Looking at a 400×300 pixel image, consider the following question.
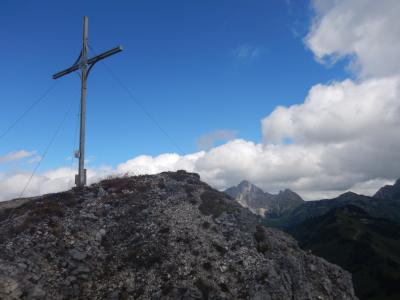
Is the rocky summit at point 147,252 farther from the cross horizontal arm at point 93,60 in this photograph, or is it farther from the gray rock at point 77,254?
the cross horizontal arm at point 93,60

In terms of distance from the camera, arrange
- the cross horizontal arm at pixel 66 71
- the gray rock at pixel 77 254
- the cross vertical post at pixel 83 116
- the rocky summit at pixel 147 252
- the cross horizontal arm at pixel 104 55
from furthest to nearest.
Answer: the cross horizontal arm at pixel 66 71
the cross vertical post at pixel 83 116
the cross horizontal arm at pixel 104 55
the gray rock at pixel 77 254
the rocky summit at pixel 147 252

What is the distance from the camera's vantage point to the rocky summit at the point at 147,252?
23.7 m

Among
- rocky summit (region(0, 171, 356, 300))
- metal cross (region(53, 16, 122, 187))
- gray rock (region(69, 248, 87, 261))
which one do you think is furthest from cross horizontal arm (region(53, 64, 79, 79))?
gray rock (region(69, 248, 87, 261))

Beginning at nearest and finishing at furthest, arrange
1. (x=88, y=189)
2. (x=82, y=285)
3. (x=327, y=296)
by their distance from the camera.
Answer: (x=82, y=285) < (x=327, y=296) < (x=88, y=189)

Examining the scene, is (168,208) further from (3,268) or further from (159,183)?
(3,268)

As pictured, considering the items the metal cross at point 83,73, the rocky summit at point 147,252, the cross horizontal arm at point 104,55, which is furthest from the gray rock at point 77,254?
the cross horizontal arm at point 104,55

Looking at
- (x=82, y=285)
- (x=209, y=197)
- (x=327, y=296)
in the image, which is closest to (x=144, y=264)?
(x=82, y=285)

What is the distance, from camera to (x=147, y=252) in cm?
2652

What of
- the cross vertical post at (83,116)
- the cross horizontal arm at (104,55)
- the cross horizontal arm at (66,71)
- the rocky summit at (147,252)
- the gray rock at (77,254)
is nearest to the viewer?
the rocky summit at (147,252)

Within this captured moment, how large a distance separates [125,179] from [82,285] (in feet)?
47.0

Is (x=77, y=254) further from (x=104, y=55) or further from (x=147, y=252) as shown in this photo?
(x=104, y=55)

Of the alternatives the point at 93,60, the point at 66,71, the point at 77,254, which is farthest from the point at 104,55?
the point at 77,254

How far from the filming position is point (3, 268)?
22.2m

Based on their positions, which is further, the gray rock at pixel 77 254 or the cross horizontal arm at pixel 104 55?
the cross horizontal arm at pixel 104 55
